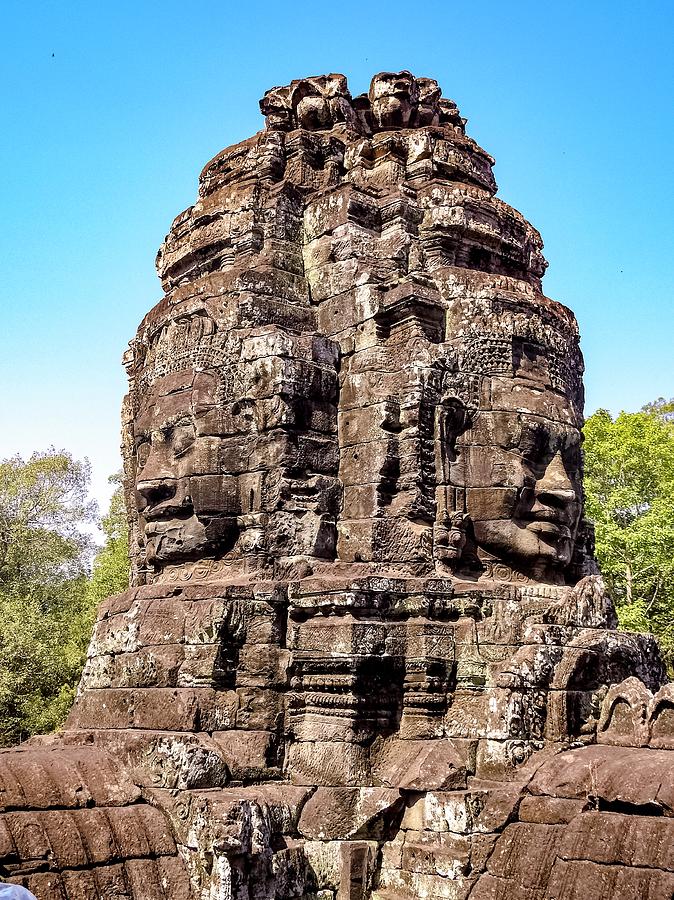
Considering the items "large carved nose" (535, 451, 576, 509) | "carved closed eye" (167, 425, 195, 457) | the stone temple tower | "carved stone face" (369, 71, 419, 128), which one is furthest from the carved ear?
"carved stone face" (369, 71, 419, 128)

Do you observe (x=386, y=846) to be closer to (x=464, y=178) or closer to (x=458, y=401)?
(x=458, y=401)

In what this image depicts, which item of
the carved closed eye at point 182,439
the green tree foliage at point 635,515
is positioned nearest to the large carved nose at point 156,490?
the carved closed eye at point 182,439

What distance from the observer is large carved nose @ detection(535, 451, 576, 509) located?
9508mm

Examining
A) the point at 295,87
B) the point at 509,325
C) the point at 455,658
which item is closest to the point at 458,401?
the point at 509,325

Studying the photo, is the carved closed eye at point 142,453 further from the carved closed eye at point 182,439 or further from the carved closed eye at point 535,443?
the carved closed eye at point 535,443

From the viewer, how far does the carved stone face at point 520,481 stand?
30.8 ft

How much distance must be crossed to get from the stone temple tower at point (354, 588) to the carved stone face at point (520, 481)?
0.02 meters

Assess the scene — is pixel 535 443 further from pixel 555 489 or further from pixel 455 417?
pixel 455 417

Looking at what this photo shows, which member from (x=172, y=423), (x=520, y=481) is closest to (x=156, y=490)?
(x=172, y=423)

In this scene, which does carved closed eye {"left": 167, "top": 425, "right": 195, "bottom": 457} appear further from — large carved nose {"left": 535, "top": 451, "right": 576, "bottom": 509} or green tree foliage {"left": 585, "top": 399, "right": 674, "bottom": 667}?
green tree foliage {"left": 585, "top": 399, "right": 674, "bottom": 667}

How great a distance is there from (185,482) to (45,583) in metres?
17.7

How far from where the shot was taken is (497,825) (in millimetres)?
7488

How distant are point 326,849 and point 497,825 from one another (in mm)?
1374

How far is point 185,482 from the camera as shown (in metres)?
9.50
